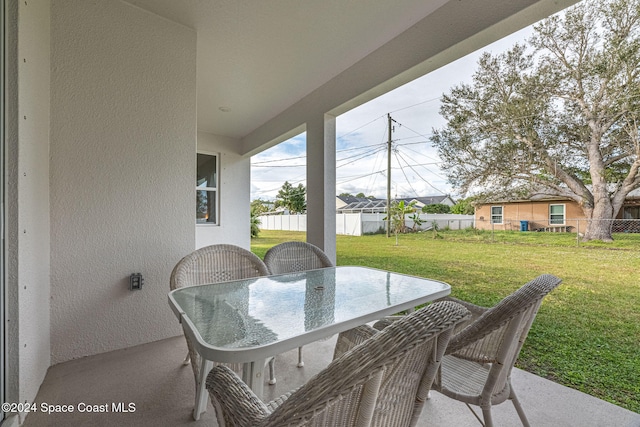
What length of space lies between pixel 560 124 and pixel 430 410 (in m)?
2.39

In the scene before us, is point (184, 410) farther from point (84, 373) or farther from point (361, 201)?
point (361, 201)

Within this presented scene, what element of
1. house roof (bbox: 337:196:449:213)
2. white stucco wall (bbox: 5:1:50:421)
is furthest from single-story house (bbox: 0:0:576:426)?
house roof (bbox: 337:196:449:213)

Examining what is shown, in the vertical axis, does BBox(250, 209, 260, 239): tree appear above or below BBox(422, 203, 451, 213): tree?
below

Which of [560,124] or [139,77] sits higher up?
[139,77]

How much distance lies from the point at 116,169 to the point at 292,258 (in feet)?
5.31

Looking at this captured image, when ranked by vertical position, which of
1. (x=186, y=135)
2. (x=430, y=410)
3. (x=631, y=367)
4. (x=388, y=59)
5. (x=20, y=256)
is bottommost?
(x=430, y=410)

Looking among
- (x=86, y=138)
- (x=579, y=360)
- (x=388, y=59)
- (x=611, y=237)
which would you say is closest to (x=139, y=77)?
(x=86, y=138)

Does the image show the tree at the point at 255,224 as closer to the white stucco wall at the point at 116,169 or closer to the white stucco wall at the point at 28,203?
the white stucco wall at the point at 116,169

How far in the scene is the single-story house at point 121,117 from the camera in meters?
1.49

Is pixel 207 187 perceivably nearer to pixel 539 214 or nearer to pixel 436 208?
pixel 436 208

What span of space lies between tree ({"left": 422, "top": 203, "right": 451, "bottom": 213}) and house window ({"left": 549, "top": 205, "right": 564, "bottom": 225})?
118 centimetres

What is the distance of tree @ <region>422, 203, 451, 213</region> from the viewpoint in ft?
11.7

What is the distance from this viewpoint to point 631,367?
6.14 feet

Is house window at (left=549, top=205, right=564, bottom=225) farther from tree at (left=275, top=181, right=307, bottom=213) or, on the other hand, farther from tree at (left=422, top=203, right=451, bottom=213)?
tree at (left=275, top=181, right=307, bottom=213)
